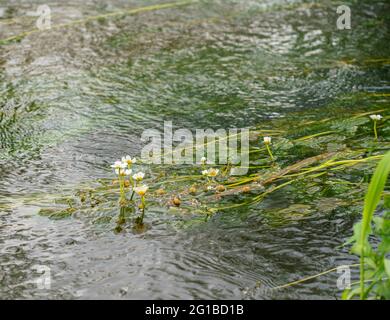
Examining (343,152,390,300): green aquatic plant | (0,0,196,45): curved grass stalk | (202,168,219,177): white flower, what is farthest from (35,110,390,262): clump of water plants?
(0,0,196,45): curved grass stalk

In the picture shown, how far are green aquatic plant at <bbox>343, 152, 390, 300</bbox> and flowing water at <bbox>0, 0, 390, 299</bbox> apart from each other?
10.6 inches

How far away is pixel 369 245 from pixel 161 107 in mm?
2242

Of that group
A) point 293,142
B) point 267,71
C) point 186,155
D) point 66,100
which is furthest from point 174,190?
point 267,71

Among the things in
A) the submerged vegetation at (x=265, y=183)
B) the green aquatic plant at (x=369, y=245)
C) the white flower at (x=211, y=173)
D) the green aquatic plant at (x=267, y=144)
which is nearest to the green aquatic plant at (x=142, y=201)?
the submerged vegetation at (x=265, y=183)

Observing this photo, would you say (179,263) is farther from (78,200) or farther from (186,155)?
(186,155)

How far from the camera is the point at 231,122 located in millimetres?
3764

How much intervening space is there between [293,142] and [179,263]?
1198 mm

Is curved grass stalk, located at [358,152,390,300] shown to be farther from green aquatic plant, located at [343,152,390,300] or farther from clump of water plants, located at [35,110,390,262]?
clump of water plants, located at [35,110,390,262]

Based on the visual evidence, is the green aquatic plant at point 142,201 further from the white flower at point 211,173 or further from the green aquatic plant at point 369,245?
the green aquatic plant at point 369,245

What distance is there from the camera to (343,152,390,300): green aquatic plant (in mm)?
1879

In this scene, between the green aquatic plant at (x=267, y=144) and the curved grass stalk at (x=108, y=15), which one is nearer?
the green aquatic plant at (x=267, y=144)

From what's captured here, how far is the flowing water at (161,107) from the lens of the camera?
2381 mm

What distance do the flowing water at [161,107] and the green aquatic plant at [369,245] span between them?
0.27m

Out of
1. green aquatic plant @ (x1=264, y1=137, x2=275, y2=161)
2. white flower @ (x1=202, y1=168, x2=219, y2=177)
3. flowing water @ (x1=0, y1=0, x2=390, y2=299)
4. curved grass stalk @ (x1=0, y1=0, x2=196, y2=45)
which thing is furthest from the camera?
curved grass stalk @ (x1=0, y1=0, x2=196, y2=45)
